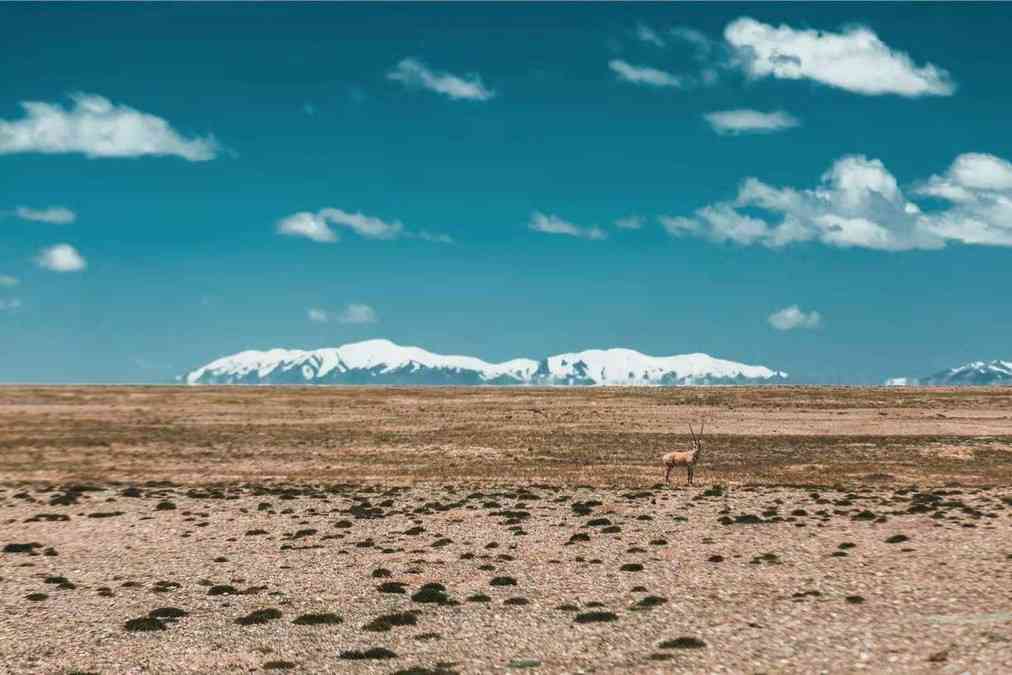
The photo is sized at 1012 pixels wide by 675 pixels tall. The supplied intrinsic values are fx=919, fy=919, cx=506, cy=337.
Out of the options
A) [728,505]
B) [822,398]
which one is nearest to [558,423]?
[822,398]

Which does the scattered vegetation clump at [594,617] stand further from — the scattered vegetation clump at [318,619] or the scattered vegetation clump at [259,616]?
the scattered vegetation clump at [259,616]

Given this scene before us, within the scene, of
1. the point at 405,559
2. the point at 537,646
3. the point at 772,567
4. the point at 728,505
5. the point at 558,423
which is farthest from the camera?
the point at 558,423

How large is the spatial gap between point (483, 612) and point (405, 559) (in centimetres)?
908

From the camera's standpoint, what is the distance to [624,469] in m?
64.2

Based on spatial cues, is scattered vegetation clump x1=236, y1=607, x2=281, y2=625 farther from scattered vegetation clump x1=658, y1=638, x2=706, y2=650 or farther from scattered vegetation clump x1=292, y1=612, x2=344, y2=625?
scattered vegetation clump x1=658, y1=638, x2=706, y2=650

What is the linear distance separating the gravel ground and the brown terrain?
128 millimetres

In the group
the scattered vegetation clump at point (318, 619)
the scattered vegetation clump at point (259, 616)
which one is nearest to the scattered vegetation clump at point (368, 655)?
the scattered vegetation clump at point (318, 619)

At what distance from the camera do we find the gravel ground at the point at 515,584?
21719mm

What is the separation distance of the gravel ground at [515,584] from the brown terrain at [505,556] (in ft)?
0.42

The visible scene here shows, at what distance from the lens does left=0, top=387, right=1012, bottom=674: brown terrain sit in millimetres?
22188

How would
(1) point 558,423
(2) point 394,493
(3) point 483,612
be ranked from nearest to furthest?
(3) point 483,612 → (2) point 394,493 → (1) point 558,423

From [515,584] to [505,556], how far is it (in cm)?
478

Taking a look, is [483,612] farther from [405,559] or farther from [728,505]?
[728,505]

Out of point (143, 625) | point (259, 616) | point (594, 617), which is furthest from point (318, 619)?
point (594, 617)
